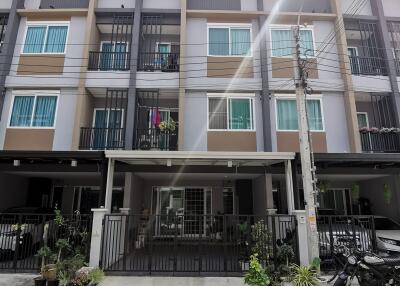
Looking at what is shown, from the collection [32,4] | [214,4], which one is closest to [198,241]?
[214,4]

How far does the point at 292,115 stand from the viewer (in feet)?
39.2

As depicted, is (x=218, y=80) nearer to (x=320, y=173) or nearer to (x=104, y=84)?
(x=104, y=84)

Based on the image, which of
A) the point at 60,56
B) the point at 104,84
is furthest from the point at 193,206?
the point at 60,56

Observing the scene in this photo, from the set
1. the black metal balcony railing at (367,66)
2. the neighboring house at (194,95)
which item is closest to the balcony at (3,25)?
the neighboring house at (194,95)

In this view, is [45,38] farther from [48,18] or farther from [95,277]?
[95,277]

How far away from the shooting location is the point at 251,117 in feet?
39.1

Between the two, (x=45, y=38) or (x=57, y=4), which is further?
(x=57, y=4)

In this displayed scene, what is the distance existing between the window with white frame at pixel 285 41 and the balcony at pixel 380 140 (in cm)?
410

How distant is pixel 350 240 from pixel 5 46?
47.9 ft

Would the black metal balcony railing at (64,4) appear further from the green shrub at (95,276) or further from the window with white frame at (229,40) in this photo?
the green shrub at (95,276)

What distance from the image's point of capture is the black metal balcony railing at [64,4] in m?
13.1

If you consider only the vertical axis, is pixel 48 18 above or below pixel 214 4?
below

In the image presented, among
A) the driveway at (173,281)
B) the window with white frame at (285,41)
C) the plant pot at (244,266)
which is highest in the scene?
the window with white frame at (285,41)

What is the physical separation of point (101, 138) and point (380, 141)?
37.3 feet
